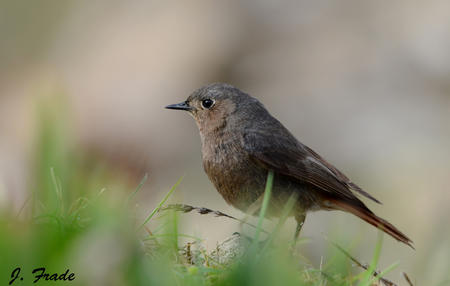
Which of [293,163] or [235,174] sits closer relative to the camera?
[235,174]

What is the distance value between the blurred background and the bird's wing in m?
4.50

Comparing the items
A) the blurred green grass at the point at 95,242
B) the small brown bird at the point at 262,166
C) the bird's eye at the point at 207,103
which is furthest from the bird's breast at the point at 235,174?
the blurred green grass at the point at 95,242

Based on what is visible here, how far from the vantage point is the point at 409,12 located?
12.3m

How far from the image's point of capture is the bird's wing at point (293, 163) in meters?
5.32

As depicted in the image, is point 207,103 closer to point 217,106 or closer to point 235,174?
point 217,106

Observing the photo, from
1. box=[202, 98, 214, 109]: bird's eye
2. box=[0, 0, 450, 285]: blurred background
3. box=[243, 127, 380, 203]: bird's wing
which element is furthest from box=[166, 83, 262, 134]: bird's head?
box=[0, 0, 450, 285]: blurred background

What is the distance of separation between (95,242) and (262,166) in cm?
351

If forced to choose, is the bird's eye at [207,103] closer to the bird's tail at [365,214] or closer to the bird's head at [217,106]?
the bird's head at [217,106]

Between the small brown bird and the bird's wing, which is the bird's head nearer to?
the small brown bird

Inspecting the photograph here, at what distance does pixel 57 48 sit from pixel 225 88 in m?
11.0

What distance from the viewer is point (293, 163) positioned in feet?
17.8

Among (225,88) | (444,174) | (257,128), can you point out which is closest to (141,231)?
(257,128)

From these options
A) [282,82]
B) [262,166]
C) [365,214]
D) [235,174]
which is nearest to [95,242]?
[235,174]

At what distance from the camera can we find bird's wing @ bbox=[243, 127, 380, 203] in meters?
5.32
